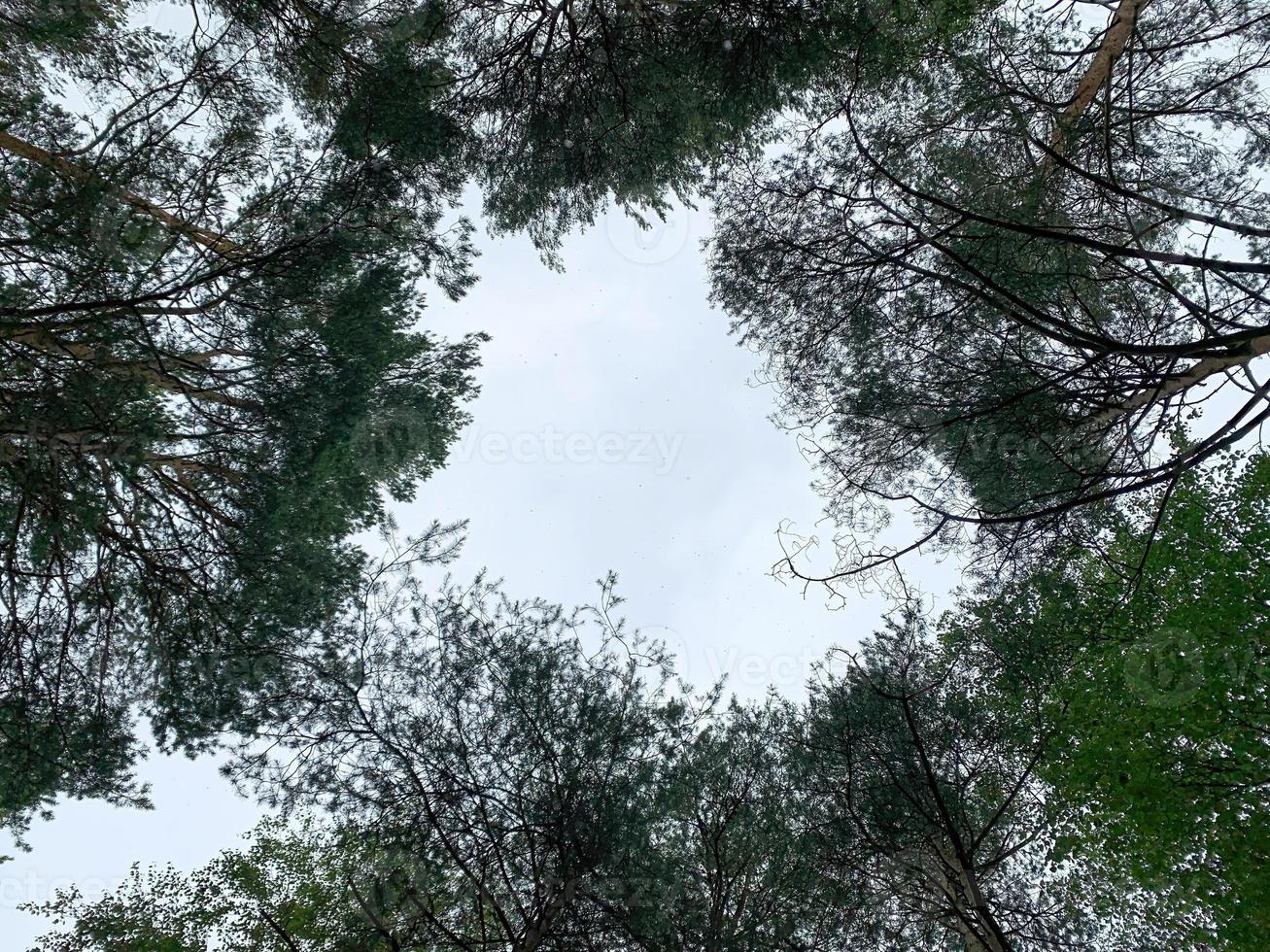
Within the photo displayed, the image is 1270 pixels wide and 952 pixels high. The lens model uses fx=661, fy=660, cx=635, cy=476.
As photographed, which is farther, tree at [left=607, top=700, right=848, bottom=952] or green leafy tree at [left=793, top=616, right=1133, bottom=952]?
green leafy tree at [left=793, top=616, right=1133, bottom=952]

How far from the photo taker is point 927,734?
7523 millimetres

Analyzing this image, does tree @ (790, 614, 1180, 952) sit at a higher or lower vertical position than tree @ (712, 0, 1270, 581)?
lower

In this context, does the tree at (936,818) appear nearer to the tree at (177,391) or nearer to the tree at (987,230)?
the tree at (987,230)

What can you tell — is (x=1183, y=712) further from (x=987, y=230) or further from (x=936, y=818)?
(x=987, y=230)

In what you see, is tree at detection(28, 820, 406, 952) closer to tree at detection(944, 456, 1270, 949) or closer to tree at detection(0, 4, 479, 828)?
tree at detection(0, 4, 479, 828)

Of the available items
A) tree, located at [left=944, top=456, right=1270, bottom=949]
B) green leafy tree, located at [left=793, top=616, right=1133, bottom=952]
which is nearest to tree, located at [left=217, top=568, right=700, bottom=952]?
green leafy tree, located at [left=793, top=616, right=1133, bottom=952]

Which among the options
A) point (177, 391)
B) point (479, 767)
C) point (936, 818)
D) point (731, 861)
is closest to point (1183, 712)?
point (936, 818)

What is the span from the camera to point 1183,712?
21.7 ft

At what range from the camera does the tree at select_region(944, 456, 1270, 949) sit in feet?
20.7

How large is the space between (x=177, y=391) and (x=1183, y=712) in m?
10.4

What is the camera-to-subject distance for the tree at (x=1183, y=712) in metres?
6.30

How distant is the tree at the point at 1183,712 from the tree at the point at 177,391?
751cm

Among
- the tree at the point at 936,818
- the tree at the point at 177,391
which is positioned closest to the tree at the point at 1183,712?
the tree at the point at 936,818

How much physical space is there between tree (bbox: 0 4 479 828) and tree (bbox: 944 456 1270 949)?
751 centimetres
